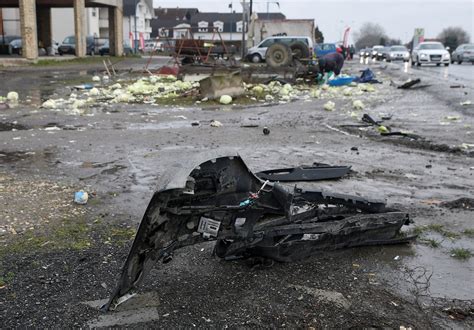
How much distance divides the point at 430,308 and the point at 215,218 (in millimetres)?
1567

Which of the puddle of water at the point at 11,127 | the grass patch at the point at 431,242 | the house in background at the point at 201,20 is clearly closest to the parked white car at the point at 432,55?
the puddle of water at the point at 11,127

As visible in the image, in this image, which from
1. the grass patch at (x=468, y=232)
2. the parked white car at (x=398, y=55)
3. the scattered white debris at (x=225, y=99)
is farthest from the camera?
the parked white car at (x=398, y=55)

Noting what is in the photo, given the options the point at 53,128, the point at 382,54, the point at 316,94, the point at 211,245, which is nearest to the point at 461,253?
the point at 211,245

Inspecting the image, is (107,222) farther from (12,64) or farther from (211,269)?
(12,64)

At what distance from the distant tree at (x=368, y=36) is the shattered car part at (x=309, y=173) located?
122424 mm

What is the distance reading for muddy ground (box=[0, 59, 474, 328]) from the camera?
10.8 ft

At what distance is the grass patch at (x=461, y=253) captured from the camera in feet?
14.0

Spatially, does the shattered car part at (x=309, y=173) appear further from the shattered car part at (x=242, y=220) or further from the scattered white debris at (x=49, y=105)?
the scattered white debris at (x=49, y=105)

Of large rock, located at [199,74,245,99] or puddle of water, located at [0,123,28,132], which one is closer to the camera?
puddle of water, located at [0,123,28,132]

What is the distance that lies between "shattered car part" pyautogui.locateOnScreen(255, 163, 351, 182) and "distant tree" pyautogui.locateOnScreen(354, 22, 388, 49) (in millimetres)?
122424

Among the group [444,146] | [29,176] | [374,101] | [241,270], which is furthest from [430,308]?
[374,101]

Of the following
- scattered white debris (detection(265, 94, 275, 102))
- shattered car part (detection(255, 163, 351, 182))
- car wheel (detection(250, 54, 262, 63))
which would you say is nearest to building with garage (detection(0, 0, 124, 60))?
car wheel (detection(250, 54, 262, 63))

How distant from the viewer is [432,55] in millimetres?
36812

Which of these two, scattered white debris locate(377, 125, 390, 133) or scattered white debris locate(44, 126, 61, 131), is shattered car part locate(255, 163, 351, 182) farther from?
scattered white debris locate(44, 126, 61, 131)
